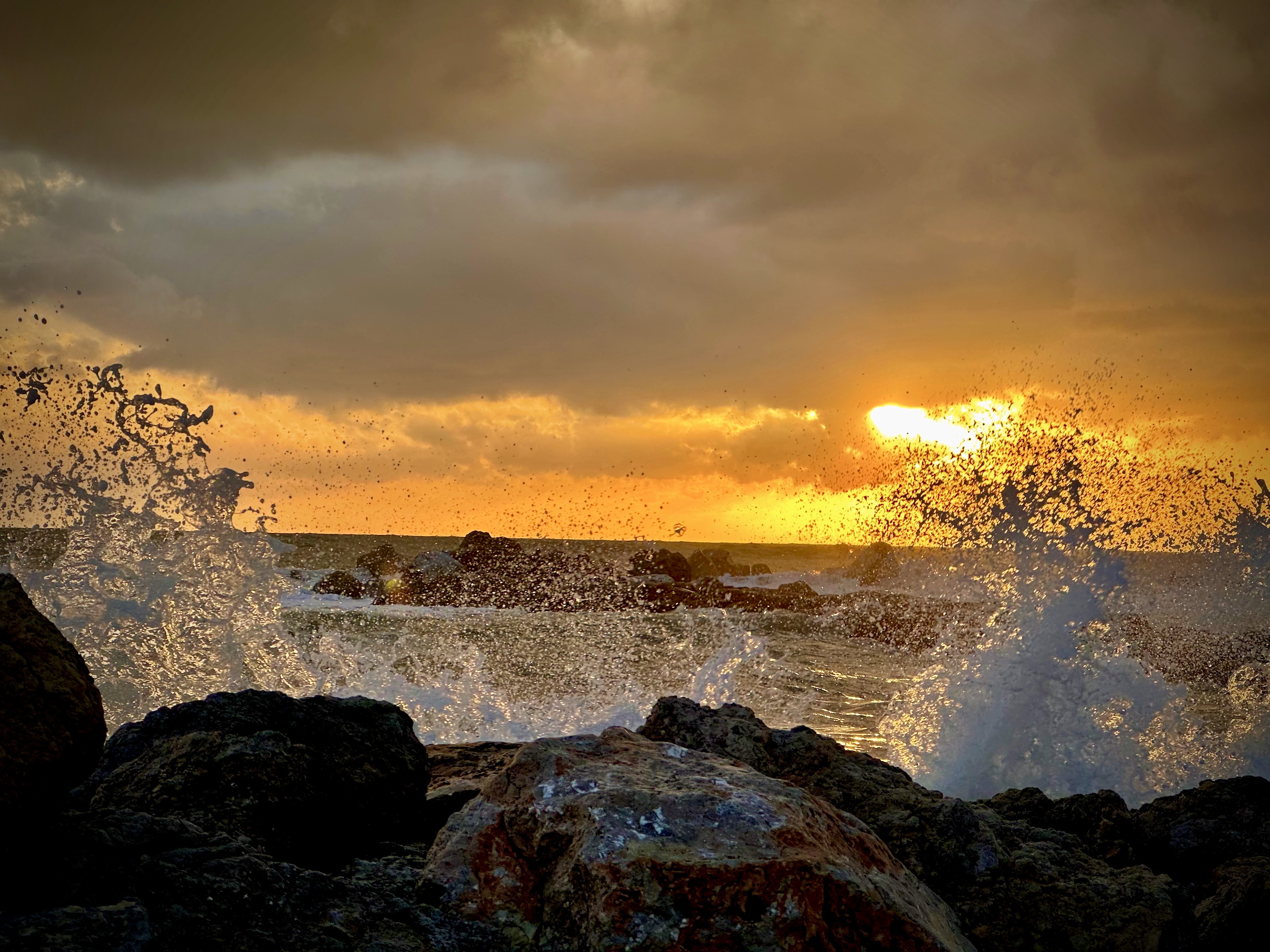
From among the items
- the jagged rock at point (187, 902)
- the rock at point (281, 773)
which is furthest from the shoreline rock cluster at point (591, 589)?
the jagged rock at point (187, 902)

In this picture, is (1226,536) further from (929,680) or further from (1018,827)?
(1018,827)

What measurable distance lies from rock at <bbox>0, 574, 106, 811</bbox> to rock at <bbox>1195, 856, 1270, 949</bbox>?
355cm

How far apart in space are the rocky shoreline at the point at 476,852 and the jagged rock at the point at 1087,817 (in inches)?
16.1

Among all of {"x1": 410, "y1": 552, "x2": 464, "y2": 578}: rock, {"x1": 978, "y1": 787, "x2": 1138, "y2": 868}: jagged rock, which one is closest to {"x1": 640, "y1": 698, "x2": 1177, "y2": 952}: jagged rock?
{"x1": 978, "y1": 787, "x2": 1138, "y2": 868}: jagged rock

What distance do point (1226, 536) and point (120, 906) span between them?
1511 cm

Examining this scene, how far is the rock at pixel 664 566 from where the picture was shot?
32312mm

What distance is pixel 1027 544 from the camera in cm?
1159

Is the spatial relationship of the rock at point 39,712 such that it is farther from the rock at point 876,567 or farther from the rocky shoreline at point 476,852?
the rock at point 876,567

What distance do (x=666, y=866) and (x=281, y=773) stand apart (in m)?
1.47

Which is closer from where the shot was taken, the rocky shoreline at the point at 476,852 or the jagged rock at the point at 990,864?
the rocky shoreline at the point at 476,852

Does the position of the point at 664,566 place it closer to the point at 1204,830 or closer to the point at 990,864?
the point at 1204,830

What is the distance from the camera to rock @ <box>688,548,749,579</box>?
131 ft

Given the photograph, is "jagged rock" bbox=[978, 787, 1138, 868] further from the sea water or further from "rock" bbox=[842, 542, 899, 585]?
"rock" bbox=[842, 542, 899, 585]

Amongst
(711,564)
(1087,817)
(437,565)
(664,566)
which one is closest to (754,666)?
(1087,817)
